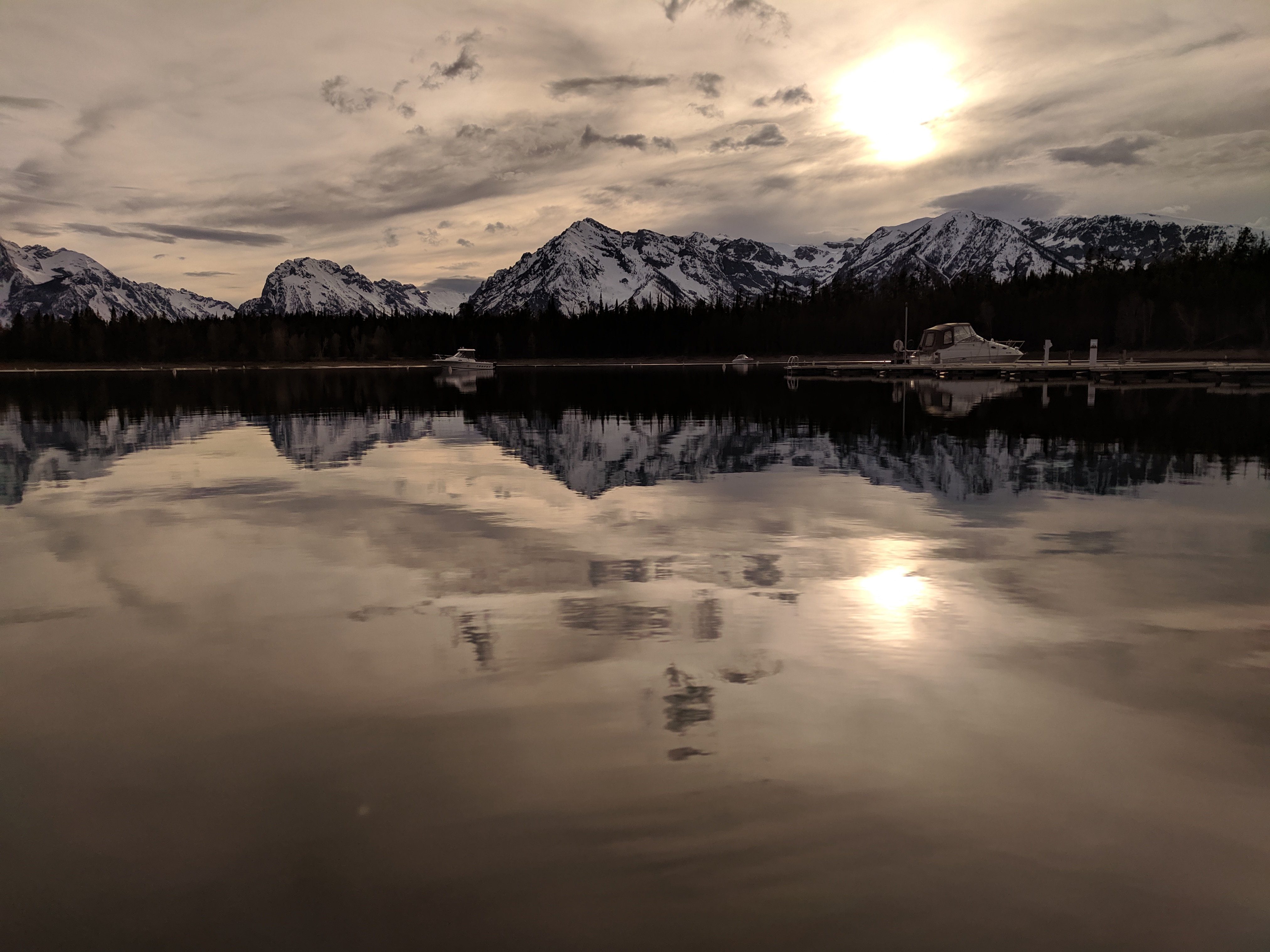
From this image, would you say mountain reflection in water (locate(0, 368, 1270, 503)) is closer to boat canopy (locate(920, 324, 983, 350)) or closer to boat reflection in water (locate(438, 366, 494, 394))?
boat reflection in water (locate(438, 366, 494, 394))

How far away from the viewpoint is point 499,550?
15109mm

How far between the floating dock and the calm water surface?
6306 cm

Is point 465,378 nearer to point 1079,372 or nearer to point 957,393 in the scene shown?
point 957,393

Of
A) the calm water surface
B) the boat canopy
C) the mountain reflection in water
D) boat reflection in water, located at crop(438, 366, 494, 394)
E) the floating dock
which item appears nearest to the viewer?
the calm water surface

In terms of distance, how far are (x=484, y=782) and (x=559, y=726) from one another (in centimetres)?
114

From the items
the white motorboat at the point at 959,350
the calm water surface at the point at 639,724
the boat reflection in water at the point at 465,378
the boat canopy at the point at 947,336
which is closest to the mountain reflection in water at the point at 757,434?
the calm water surface at the point at 639,724

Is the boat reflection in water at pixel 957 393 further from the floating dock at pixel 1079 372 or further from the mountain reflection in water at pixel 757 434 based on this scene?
the floating dock at pixel 1079 372

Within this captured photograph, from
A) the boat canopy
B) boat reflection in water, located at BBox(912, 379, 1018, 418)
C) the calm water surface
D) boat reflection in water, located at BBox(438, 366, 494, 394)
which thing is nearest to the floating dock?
boat reflection in water, located at BBox(912, 379, 1018, 418)

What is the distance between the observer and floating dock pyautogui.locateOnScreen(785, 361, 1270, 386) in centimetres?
7031

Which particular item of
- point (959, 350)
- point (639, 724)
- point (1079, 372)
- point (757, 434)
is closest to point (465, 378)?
point (959, 350)

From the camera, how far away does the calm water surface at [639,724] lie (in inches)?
208

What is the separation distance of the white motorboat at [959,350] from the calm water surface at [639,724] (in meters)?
104

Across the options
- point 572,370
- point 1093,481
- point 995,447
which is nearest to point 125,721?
point 1093,481

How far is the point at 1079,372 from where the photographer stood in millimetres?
83938
